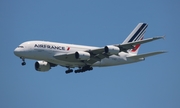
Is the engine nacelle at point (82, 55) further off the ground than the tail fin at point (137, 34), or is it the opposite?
the tail fin at point (137, 34)

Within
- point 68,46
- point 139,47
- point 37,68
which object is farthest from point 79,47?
point 139,47

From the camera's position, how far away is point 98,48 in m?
64.0

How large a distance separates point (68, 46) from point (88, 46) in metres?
3.40

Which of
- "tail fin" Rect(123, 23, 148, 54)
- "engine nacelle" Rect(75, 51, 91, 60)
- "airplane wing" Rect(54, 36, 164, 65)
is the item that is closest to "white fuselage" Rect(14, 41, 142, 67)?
"airplane wing" Rect(54, 36, 164, 65)

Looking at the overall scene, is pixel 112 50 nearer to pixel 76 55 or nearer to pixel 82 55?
pixel 82 55

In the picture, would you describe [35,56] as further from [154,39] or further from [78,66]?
[154,39]

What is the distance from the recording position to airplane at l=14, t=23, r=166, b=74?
62.2m

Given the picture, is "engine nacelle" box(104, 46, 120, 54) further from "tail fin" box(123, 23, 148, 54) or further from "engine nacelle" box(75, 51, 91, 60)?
"tail fin" box(123, 23, 148, 54)

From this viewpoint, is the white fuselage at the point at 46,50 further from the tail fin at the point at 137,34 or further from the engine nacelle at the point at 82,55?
the tail fin at the point at 137,34

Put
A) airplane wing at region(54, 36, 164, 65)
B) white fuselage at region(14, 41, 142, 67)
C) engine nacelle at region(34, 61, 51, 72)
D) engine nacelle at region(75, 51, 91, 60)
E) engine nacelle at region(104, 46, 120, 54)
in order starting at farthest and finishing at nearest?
1. engine nacelle at region(34, 61, 51, 72)
2. engine nacelle at region(75, 51, 91, 60)
3. airplane wing at region(54, 36, 164, 65)
4. engine nacelle at region(104, 46, 120, 54)
5. white fuselage at region(14, 41, 142, 67)

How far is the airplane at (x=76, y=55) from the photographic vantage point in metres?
62.2

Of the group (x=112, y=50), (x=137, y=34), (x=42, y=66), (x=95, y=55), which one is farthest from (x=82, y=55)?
(x=137, y=34)

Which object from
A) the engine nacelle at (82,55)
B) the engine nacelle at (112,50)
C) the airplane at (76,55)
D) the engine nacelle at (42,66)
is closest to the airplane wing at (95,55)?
the airplane at (76,55)

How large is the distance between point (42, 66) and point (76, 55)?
20.1 ft
